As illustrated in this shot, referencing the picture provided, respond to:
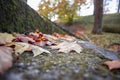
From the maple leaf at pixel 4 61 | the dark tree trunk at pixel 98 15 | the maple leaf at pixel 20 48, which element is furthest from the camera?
the dark tree trunk at pixel 98 15

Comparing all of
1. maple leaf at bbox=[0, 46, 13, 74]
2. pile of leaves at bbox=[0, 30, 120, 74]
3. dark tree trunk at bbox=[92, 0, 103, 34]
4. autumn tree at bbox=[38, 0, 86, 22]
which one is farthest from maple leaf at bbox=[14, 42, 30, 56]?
autumn tree at bbox=[38, 0, 86, 22]

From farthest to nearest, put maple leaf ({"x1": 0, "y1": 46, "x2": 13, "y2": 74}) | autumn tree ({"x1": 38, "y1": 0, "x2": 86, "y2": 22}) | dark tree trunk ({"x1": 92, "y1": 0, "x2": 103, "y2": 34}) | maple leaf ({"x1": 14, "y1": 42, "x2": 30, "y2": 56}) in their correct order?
1. autumn tree ({"x1": 38, "y1": 0, "x2": 86, "y2": 22})
2. dark tree trunk ({"x1": 92, "y1": 0, "x2": 103, "y2": 34})
3. maple leaf ({"x1": 14, "y1": 42, "x2": 30, "y2": 56})
4. maple leaf ({"x1": 0, "y1": 46, "x2": 13, "y2": 74})

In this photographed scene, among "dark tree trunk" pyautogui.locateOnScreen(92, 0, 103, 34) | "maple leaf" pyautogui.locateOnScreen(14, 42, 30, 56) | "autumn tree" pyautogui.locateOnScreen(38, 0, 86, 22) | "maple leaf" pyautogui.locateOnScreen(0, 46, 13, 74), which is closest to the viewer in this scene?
"maple leaf" pyautogui.locateOnScreen(0, 46, 13, 74)

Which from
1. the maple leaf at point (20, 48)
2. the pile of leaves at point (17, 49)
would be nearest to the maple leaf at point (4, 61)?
the pile of leaves at point (17, 49)

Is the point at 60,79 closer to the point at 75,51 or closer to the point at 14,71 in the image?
the point at 14,71

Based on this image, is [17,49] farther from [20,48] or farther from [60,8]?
[60,8]

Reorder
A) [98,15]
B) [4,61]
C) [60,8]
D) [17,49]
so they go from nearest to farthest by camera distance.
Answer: [4,61] → [17,49] → [98,15] → [60,8]

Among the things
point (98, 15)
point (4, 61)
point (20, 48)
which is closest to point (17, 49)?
point (20, 48)

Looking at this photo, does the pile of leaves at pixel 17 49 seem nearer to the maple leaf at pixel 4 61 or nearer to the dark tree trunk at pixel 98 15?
the maple leaf at pixel 4 61

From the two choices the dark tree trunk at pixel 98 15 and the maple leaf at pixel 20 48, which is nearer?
the maple leaf at pixel 20 48

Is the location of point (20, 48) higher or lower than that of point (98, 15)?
lower

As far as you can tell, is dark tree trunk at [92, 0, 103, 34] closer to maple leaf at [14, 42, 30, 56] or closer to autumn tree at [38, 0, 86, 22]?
autumn tree at [38, 0, 86, 22]

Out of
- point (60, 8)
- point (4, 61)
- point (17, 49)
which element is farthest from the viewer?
point (60, 8)

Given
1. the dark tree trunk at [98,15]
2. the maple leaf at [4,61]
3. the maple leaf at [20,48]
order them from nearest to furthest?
the maple leaf at [4,61], the maple leaf at [20,48], the dark tree trunk at [98,15]
